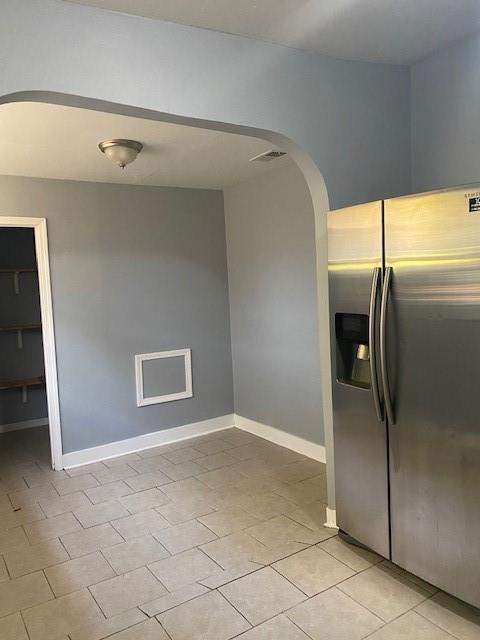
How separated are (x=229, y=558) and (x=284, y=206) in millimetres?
2657

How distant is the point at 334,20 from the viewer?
2.08m

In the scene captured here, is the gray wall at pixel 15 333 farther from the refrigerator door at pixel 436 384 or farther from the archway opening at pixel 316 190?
the refrigerator door at pixel 436 384

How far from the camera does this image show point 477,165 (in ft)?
7.96

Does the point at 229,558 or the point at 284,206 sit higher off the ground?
the point at 284,206

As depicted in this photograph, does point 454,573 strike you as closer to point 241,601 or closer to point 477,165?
point 241,601

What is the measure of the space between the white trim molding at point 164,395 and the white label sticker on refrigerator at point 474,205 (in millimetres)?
3176

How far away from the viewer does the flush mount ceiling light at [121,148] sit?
298cm

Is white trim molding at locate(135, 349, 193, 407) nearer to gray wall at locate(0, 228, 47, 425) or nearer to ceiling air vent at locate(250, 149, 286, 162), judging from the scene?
gray wall at locate(0, 228, 47, 425)

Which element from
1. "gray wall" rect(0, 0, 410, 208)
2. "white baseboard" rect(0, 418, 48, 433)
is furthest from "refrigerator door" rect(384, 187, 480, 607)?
"white baseboard" rect(0, 418, 48, 433)

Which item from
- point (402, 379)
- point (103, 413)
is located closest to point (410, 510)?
point (402, 379)

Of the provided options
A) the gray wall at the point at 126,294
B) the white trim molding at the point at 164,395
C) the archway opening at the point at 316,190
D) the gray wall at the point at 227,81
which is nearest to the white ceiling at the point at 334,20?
the gray wall at the point at 227,81

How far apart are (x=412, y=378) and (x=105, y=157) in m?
2.53

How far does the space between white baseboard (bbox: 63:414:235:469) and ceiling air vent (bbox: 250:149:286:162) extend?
2.49 meters

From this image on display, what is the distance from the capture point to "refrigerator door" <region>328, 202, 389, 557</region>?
225 centimetres
